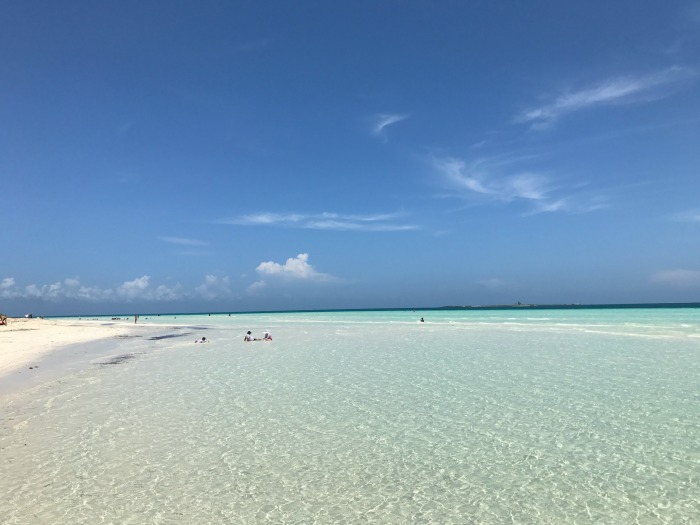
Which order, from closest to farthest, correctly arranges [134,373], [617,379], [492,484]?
[492,484] < [617,379] < [134,373]

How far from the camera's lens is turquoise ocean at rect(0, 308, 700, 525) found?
6633 millimetres

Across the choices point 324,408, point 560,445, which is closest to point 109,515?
point 324,408

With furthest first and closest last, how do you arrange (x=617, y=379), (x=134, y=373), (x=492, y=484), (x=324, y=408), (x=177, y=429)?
(x=134, y=373) → (x=617, y=379) → (x=324, y=408) → (x=177, y=429) → (x=492, y=484)

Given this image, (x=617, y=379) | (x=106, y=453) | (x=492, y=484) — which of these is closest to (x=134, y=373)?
(x=106, y=453)

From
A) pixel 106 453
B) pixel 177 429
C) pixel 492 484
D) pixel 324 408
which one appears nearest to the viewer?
pixel 492 484

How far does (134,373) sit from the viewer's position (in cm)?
1956

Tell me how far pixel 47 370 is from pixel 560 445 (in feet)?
68.6

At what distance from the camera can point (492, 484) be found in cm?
743

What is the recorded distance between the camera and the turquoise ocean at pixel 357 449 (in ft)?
21.8

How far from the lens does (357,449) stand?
9.20 meters

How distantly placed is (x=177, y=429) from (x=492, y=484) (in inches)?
282

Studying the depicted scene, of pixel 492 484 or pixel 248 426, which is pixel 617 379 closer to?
pixel 492 484

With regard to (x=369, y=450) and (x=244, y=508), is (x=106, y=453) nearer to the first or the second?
(x=244, y=508)

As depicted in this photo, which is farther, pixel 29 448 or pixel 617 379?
pixel 617 379
